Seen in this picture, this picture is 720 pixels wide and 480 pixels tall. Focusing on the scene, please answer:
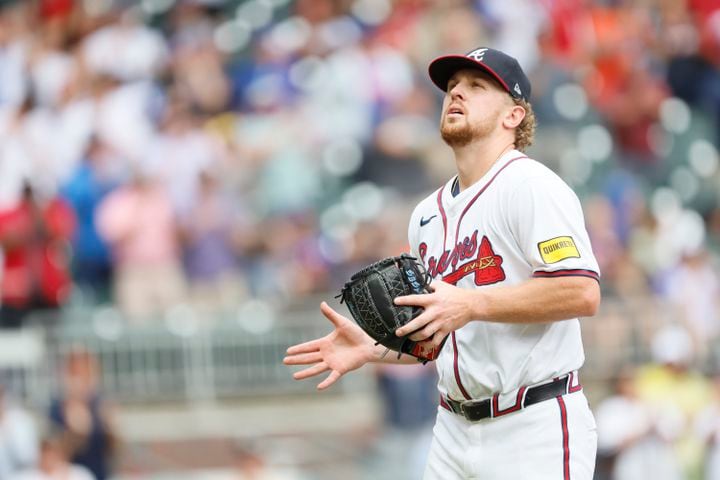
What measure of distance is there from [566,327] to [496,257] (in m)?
0.34

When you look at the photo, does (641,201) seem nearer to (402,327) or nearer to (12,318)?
(12,318)

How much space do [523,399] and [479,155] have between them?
33.4 inches

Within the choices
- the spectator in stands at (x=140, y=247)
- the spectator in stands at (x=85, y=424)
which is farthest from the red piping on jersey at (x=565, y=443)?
the spectator in stands at (x=140, y=247)

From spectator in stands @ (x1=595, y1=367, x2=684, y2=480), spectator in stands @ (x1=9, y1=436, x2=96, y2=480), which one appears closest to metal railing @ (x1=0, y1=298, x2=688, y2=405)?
spectator in stands @ (x1=595, y1=367, x2=684, y2=480)

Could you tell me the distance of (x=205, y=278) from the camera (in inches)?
420

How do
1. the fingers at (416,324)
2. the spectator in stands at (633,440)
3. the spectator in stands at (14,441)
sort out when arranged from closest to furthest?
the fingers at (416,324)
the spectator in stands at (14,441)
the spectator in stands at (633,440)

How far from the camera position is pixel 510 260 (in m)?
4.34

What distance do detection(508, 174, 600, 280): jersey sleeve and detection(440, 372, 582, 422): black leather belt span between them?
412 mm

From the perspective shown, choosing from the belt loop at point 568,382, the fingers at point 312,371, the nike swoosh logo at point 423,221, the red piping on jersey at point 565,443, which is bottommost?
the red piping on jersey at point 565,443

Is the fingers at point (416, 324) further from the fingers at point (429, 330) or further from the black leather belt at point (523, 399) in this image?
the black leather belt at point (523, 399)

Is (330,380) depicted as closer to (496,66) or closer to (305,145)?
(496,66)

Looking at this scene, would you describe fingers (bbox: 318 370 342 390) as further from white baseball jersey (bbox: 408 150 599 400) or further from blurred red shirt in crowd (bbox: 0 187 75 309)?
blurred red shirt in crowd (bbox: 0 187 75 309)

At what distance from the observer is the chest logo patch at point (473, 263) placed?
4.36 metres

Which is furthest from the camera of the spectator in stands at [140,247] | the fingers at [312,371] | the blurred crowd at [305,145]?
the blurred crowd at [305,145]
